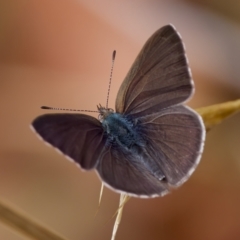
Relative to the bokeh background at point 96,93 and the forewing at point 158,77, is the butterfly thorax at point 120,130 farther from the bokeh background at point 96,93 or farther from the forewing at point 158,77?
the bokeh background at point 96,93

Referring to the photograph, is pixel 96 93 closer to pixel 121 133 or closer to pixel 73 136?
pixel 121 133

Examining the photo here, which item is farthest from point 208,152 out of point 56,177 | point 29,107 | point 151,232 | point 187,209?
point 29,107

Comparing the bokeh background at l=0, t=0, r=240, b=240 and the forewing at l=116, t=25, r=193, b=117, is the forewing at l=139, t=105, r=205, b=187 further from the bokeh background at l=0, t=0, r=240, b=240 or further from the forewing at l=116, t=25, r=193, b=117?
the bokeh background at l=0, t=0, r=240, b=240

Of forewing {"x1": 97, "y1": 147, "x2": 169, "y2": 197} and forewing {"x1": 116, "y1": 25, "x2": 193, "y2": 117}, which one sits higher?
forewing {"x1": 116, "y1": 25, "x2": 193, "y2": 117}

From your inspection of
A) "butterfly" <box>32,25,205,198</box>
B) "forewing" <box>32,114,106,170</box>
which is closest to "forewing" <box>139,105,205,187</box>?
"butterfly" <box>32,25,205,198</box>

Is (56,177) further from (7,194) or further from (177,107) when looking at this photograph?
(177,107)

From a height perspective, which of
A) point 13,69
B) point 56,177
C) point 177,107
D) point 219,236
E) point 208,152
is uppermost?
point 13,69

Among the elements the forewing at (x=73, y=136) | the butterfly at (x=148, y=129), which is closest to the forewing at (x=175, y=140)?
the butterfly at (x=148, y=129)

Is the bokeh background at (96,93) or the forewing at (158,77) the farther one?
the bokeh background at (96,93)
